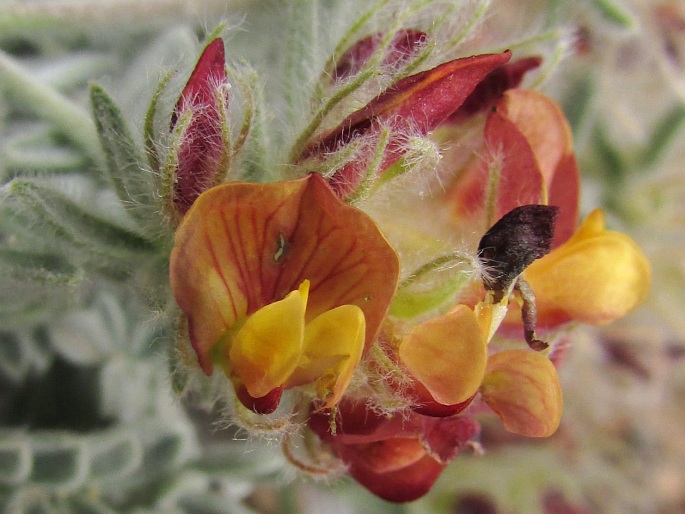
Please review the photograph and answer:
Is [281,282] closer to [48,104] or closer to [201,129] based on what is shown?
[201,129]

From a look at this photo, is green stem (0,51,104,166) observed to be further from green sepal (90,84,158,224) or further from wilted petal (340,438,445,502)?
wilted petal (340,438,445,502)

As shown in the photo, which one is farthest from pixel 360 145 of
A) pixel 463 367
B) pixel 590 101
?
pixel 590 101

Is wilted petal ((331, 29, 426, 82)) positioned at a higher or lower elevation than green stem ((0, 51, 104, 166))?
lower

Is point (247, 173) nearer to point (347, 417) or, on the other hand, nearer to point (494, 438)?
point (347, 417)

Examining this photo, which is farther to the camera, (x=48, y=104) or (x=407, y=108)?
(x=48, y=104)

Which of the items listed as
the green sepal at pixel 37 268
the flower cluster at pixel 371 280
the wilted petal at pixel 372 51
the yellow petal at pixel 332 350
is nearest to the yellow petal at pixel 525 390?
the flower cluster at pixel 371 280

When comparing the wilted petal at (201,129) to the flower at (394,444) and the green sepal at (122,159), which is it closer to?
the green sepal at (122,159)

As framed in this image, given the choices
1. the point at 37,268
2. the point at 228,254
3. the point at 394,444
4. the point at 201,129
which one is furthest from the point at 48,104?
the point at 394,444

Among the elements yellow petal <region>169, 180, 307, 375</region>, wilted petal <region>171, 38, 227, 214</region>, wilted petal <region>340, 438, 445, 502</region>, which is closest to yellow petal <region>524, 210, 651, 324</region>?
wilted petal <region>340, 438, 445, 502</region>
